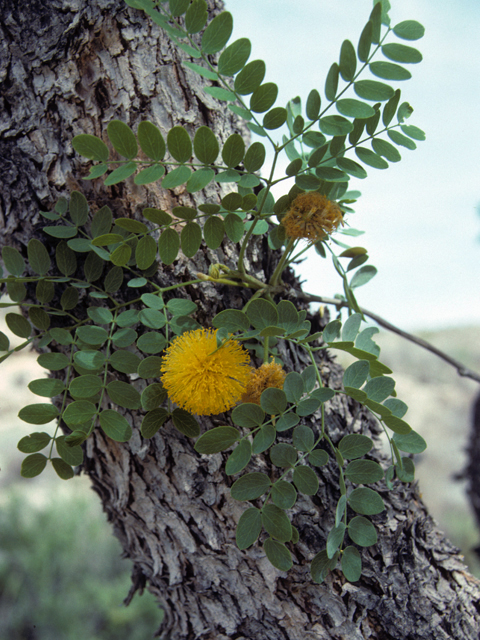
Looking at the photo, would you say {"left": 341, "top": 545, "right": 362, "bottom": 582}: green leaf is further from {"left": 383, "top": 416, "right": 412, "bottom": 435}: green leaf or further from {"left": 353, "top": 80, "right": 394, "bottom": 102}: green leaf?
{"left": 353, "top": 80, "right": 394, "bottom": 102}: green leaf

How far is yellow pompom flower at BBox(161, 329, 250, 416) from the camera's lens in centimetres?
57

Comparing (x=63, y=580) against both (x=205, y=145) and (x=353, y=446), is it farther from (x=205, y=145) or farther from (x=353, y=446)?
(x=205, y=145)

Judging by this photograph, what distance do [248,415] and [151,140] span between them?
1.35 feet

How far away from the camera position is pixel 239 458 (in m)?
0.60

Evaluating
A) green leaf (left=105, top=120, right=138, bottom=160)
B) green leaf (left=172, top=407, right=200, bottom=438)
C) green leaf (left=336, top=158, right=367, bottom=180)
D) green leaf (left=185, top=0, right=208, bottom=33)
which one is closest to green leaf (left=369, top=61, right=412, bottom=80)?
green leaf (left=336, top=158, right=367, bottom=180)

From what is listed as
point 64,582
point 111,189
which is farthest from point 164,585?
point 64,582

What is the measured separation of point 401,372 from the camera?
25.7 feet

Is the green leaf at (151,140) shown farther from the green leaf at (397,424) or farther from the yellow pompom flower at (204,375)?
the green leaf at (397,424)

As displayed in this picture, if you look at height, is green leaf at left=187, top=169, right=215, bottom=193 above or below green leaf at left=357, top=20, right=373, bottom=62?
below

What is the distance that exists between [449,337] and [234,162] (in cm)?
967

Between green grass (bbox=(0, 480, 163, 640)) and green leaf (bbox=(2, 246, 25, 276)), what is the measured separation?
227cm

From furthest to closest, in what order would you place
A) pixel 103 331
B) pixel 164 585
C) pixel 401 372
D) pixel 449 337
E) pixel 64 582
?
pixel 449 337
pixel 401 372
pixel 64 582
pixel 164 585
pixel 103 331

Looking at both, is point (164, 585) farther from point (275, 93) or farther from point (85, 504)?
point (85, 504)

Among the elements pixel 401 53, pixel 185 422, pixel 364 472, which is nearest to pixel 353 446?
pixel 364 472
